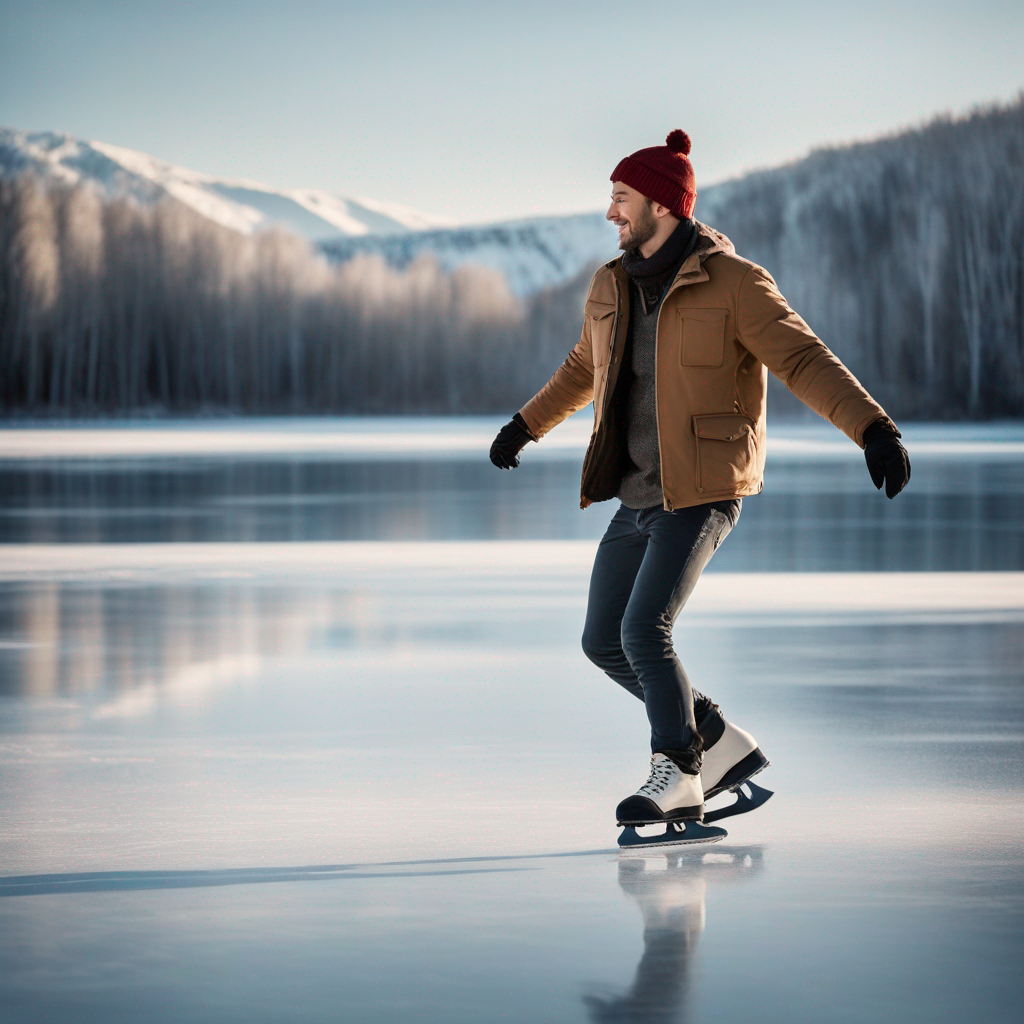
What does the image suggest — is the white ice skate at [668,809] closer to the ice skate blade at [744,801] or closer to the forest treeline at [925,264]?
the ice skate blade at [744,801]

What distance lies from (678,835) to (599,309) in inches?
53.0

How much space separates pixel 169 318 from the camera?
8800 cm

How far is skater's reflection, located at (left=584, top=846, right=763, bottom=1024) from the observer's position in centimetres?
301

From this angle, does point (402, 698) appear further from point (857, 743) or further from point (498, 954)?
point (498, 954)

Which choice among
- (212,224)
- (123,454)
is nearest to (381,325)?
(212,224)

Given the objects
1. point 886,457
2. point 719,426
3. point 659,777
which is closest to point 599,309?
point 719,426

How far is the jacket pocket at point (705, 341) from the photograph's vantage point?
14.2 feet

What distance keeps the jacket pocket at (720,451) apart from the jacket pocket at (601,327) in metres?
0.32

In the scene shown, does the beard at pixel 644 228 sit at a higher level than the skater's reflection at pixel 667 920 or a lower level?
higher

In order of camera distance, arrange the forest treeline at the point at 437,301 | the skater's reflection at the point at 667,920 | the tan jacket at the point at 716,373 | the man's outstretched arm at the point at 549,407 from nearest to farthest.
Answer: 1. the skater's reflection at the point at 667,920
2. the tan jacket at the point at 716,373
3. the man's outstretched arm at the point at 549,407
4. the forest treeline at the point at 437,301

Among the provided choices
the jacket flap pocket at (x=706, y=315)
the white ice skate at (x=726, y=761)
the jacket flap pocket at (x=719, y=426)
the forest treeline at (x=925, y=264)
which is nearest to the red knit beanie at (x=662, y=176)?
the jacket flap pocket at (x=706, y=315)

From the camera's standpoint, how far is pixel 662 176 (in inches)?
175

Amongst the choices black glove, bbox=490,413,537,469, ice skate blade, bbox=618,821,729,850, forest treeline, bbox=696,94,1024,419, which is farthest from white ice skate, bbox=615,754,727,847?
forest treeline, bbox=696,94,1024,419

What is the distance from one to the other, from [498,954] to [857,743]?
8.43ft
